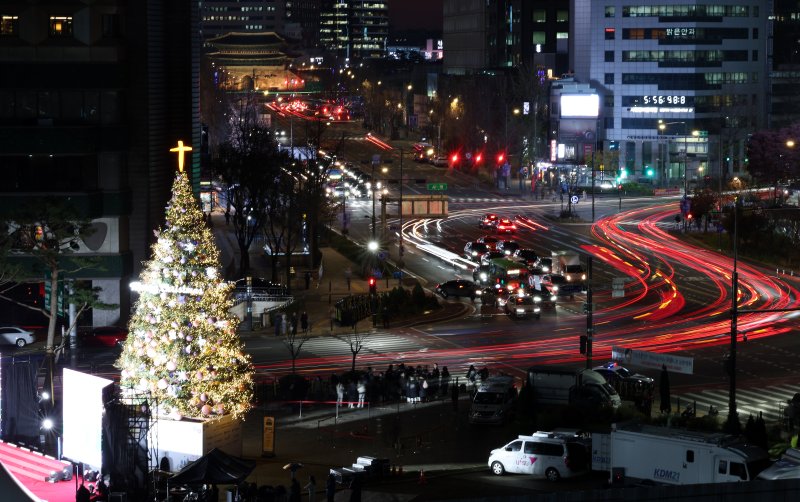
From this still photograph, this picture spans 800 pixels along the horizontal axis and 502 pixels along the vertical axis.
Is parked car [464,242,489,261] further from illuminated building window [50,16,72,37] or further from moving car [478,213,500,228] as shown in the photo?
illuminated building window [50,16,72,37]

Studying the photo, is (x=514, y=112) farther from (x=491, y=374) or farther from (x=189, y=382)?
(x=189, y=382)

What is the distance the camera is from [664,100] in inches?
5325

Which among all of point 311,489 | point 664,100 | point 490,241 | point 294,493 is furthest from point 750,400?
point 664,100

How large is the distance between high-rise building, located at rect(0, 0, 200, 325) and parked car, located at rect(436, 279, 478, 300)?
14676 mm

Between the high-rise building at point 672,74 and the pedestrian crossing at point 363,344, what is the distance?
270ft

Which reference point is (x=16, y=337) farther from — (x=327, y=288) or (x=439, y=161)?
(x=439, y=161)

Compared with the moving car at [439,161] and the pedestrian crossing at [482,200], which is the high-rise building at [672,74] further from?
the pedestrian crossing at [482,200]

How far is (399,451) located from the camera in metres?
37.2

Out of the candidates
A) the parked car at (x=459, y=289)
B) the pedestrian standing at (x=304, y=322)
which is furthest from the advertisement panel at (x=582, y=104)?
the pedestrian standing at (x=304, y=322)

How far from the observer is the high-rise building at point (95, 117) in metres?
58.2

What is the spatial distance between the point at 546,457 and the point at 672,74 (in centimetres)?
10651

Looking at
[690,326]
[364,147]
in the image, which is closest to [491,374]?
[690,326]

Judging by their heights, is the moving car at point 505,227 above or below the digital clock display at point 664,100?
below

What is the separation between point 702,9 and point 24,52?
90616mm
